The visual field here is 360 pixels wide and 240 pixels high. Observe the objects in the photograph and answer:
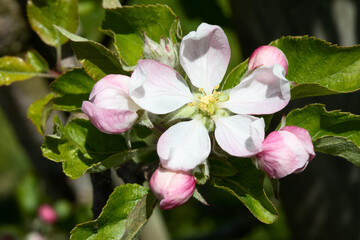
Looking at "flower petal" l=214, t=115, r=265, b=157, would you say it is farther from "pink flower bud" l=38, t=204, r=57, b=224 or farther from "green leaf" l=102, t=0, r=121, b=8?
"pink flower bud" l=38, t=204, r=57, b=224

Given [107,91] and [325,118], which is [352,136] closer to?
[325,118]

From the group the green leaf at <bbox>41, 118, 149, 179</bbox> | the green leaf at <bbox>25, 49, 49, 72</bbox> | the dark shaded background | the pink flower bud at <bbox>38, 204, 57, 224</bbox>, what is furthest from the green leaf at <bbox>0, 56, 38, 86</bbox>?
the pink flower bud at <bbox>38, 204, 57, 224</bbox>

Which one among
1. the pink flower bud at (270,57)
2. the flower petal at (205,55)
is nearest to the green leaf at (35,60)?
the flower petal at (205,55)

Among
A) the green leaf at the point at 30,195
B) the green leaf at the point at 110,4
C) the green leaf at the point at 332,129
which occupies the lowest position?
the green leaf at the point at 30,195

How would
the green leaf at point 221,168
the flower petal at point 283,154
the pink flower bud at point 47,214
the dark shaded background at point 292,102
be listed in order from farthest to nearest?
the pink flower bud at point 47,214, the dark shaded background at point 292,102, the green leaf at point 221,168, the flower petal at point 283,154

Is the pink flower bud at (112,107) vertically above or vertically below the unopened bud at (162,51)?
below

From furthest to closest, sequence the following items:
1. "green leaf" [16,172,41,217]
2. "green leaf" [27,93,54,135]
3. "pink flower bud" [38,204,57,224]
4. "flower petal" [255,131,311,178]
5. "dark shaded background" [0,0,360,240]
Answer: "green leaf" [16,172,41,217]
"pink flower bud" [38,204,57,224]
"dark shaded background" [0,0,360,240]
"green leaf" [27,93,54,135]
"flower petal" [255,131,311,178]

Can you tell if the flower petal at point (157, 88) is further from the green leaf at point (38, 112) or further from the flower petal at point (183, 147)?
the green leaf at point (38, 112)
